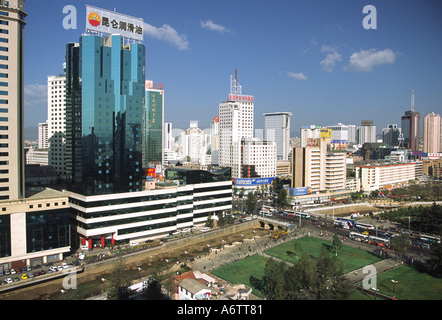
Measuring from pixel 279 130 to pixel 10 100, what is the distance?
11039 centimetres

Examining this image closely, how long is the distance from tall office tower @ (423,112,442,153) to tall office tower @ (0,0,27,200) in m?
106

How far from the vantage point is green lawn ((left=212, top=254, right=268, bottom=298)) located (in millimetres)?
21500

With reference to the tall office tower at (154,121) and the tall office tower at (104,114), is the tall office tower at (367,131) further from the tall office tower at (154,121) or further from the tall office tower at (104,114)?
the tall office tower at (104,114)

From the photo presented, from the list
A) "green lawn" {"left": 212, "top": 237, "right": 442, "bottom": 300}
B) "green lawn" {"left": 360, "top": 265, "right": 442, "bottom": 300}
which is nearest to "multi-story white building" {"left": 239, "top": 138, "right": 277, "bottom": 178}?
"green lawn" {"left": 212, "top": 237, "right": 442, "bottom": 300}

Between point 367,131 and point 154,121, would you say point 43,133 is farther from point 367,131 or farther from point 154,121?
point 367,131

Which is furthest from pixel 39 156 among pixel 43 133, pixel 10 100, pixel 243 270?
pixel 243 270

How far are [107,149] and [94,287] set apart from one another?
11.6 m

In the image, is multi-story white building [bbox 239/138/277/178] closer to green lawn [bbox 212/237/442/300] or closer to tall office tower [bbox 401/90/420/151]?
green lawn [bbox 212/237/442/300]

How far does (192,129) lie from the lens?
117625mm

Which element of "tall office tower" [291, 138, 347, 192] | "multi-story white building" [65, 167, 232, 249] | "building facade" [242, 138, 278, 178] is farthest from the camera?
"building facade" [242, 138, 278, 178]

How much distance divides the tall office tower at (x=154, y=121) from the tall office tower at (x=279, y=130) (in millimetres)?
45246

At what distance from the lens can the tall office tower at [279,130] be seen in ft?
371

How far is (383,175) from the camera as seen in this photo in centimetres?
5881

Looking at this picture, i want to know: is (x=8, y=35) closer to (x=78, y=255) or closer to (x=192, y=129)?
(x=78, y=255)
